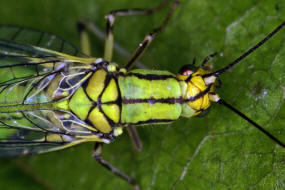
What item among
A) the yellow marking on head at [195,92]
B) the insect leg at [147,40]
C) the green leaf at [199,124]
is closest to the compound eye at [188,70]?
the yellow marking on head at [195,92]

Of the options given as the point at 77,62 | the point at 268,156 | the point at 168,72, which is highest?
the point at 77,62

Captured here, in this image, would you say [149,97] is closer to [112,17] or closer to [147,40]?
[147,40]

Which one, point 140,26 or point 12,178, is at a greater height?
point 140,26

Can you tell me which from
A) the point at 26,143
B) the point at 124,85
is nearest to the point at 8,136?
the point at 26,143

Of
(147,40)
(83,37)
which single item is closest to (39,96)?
(83,37)

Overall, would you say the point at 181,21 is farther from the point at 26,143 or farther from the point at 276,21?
the point at 26,143
